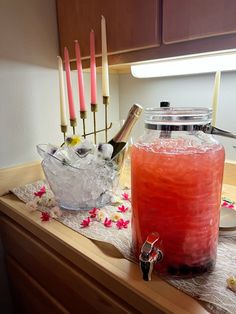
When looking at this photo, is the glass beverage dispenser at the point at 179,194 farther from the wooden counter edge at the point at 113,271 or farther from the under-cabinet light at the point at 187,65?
Answer: the under-cabinet light at the point at 187,65

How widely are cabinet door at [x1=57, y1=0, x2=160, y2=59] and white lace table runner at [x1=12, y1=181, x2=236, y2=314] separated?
0.47 meters

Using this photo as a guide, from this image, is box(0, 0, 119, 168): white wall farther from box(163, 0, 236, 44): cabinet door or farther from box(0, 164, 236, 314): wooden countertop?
box(163, 0, 236, 44): cabinet door

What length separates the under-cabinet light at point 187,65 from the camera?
722 millimetres

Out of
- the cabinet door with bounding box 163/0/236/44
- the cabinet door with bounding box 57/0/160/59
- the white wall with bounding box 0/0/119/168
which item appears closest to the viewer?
the cabinet door with bounding box 163/0/236/44

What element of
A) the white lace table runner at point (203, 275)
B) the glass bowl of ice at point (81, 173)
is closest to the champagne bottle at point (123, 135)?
the glass bowl of ice at point (81, 173)

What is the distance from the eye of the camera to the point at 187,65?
2.74 ft

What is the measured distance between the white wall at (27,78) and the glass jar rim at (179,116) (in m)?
0.62

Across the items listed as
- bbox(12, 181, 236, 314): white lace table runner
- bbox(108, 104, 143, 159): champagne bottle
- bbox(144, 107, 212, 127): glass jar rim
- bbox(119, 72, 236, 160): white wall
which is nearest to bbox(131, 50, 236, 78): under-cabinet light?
bbox(119, 72, 236, 160): white wall

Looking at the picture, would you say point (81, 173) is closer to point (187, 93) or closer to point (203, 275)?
point (203, 275)

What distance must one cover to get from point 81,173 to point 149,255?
0.32m

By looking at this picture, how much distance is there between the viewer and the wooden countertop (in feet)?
1.31

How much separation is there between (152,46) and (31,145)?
59 centimetres

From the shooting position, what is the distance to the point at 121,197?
80cm

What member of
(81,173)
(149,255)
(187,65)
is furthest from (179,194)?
(187,65)
